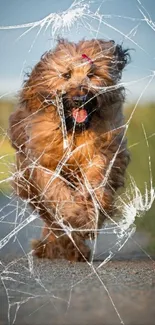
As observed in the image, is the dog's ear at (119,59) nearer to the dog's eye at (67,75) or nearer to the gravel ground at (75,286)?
the dog's eye at (67,75)

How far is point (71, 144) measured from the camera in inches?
206

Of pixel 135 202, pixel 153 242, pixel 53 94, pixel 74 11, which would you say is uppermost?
pixel 74 11

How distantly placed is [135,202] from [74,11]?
881 millimetres

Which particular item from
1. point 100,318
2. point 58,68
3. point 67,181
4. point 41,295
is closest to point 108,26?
point 58,68

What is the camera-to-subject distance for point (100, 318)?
138 inches

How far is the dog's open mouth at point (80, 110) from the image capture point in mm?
4887

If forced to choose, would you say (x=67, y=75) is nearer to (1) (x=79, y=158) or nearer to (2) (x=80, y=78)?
(2) (x=80, y=78)

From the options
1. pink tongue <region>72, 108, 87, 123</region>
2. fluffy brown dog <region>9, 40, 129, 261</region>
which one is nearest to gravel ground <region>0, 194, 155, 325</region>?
fluffy brown dog <region>9, 40, 129, 261</region>

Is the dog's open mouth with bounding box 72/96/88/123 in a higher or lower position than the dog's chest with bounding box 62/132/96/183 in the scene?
higher

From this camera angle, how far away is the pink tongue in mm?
5003

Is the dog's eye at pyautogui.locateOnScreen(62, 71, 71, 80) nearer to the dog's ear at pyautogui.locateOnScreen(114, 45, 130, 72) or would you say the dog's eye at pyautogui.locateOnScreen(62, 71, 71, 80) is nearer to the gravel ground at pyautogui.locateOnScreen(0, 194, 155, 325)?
the dog's ear at pyautogui.locateOnScreen(114, 45, 130, 72)

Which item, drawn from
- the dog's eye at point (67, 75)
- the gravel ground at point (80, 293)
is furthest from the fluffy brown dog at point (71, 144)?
the gravel ground at point (80, 293)

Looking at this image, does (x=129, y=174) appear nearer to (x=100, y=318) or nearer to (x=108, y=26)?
(x=108, y=26)

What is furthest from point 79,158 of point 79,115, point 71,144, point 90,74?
point 90,74
